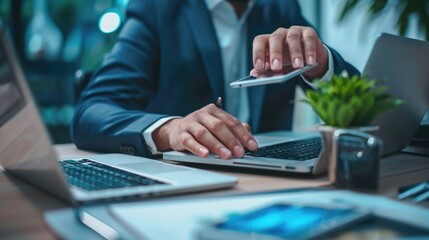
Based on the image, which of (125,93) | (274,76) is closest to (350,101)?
(274,76)

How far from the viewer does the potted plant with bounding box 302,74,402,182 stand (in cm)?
54

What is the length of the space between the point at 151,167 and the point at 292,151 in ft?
0.79

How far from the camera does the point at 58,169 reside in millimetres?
482

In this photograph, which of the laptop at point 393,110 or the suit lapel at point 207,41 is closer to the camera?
the laptop at point 393,110

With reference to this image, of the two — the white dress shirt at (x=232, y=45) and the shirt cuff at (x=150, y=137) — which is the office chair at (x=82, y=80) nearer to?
the white dress shirt at (x=232, y=45)

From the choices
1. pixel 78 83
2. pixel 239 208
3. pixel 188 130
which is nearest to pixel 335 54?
pixel 188 130

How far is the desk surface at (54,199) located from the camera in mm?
449

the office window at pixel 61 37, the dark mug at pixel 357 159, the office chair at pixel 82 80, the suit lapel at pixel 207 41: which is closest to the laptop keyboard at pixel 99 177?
the dark mug at pixel 357 159

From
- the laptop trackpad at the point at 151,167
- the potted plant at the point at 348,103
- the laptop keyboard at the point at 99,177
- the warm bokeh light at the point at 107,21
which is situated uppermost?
the warm bokeh light at the point at 107,21

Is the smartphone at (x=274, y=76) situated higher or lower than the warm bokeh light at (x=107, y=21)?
lower

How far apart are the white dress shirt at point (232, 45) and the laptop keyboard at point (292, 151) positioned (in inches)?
17.7

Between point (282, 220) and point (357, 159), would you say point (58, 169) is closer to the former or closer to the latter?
point (282, 220)

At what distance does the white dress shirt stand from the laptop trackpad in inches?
24.1

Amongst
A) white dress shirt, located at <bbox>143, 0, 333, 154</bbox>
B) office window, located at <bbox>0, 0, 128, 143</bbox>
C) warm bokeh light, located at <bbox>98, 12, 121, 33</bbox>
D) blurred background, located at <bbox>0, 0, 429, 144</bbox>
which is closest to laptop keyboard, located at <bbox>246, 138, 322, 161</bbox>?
white dress shirt, located at <bbox>143, 0, 333, 154</bbox>
